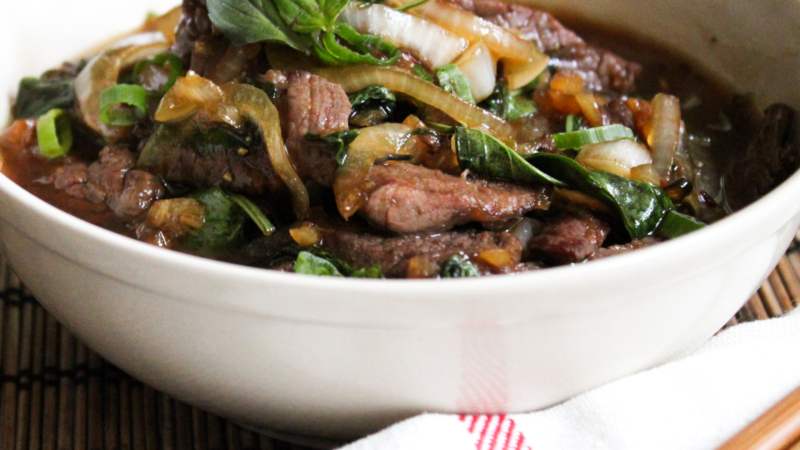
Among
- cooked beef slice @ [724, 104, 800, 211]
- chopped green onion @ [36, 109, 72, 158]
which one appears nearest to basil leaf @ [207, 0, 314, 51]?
chopped green onion @ [36, 109, 72, 158]

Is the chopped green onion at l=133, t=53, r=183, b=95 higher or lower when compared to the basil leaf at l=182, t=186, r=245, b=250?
higher

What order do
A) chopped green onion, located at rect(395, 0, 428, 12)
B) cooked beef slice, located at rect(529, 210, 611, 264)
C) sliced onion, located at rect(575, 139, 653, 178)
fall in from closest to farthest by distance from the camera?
cooked beef slice, located at rect(529, 210, 611, 264) < sliced onion, located at rect(575, 139, 653, 178) < chopped green onion, located at rect(395, 0, 428, 12)

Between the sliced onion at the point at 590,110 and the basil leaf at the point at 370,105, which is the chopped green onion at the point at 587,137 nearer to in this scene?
the sliced onion at the point at 590,110

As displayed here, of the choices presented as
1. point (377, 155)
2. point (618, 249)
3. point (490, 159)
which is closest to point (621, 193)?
point (618, 249)

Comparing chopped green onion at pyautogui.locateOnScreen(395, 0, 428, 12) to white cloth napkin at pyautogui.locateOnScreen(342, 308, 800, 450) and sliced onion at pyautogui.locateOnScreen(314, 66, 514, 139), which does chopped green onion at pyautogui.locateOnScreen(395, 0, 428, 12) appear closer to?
sliced onion at pyautogui.locateOnScreen(314, 66, 514, 139)

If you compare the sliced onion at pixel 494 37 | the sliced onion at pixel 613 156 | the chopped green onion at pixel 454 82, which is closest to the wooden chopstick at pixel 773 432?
the sliced onion at pixel 613 156
